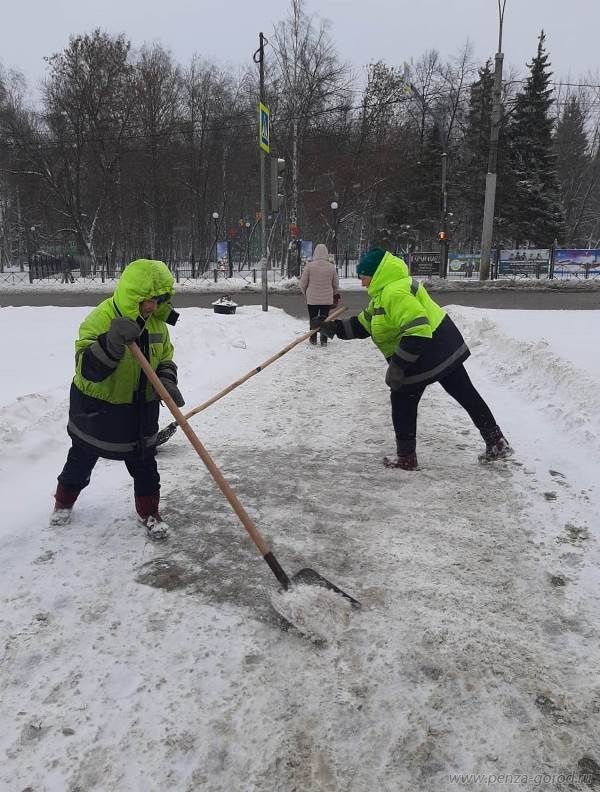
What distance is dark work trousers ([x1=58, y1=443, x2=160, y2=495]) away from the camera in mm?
3150

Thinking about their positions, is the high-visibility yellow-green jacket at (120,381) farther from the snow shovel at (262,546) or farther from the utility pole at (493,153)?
the utility pole at (493,153)

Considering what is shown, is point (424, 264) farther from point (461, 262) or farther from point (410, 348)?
point (410, 348)

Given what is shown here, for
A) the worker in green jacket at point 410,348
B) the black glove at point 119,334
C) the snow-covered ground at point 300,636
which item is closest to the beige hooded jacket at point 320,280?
the snow-covered ground at point 300,636

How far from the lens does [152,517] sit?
3234 mm

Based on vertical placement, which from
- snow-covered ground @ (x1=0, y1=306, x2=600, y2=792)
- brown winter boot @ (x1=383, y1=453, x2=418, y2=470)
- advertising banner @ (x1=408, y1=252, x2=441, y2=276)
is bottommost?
snow-covered ground @ (x1=0, y1=306, x2=600, y2=792)

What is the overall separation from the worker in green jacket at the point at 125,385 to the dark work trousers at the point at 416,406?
172cm

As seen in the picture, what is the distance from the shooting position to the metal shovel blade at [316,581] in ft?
8.45

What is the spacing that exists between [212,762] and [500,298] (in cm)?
1788

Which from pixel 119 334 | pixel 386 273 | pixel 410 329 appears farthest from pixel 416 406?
pixel 119 334

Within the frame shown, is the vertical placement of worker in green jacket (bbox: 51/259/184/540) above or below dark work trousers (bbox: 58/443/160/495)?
above

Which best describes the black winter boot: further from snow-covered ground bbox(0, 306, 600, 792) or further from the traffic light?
the traffic light

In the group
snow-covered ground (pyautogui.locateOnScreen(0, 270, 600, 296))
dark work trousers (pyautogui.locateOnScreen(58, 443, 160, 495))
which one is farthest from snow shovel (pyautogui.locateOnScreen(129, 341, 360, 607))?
snow-covered ground (pyautogui.locateOnScreen(0, 270, 600, 296))

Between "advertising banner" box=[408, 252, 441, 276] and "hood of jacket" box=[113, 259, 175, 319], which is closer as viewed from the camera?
"hood of jacket" box=[113, 259, 175, 319]

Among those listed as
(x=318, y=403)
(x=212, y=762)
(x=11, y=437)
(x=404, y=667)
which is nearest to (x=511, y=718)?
(x=404, y=667)
